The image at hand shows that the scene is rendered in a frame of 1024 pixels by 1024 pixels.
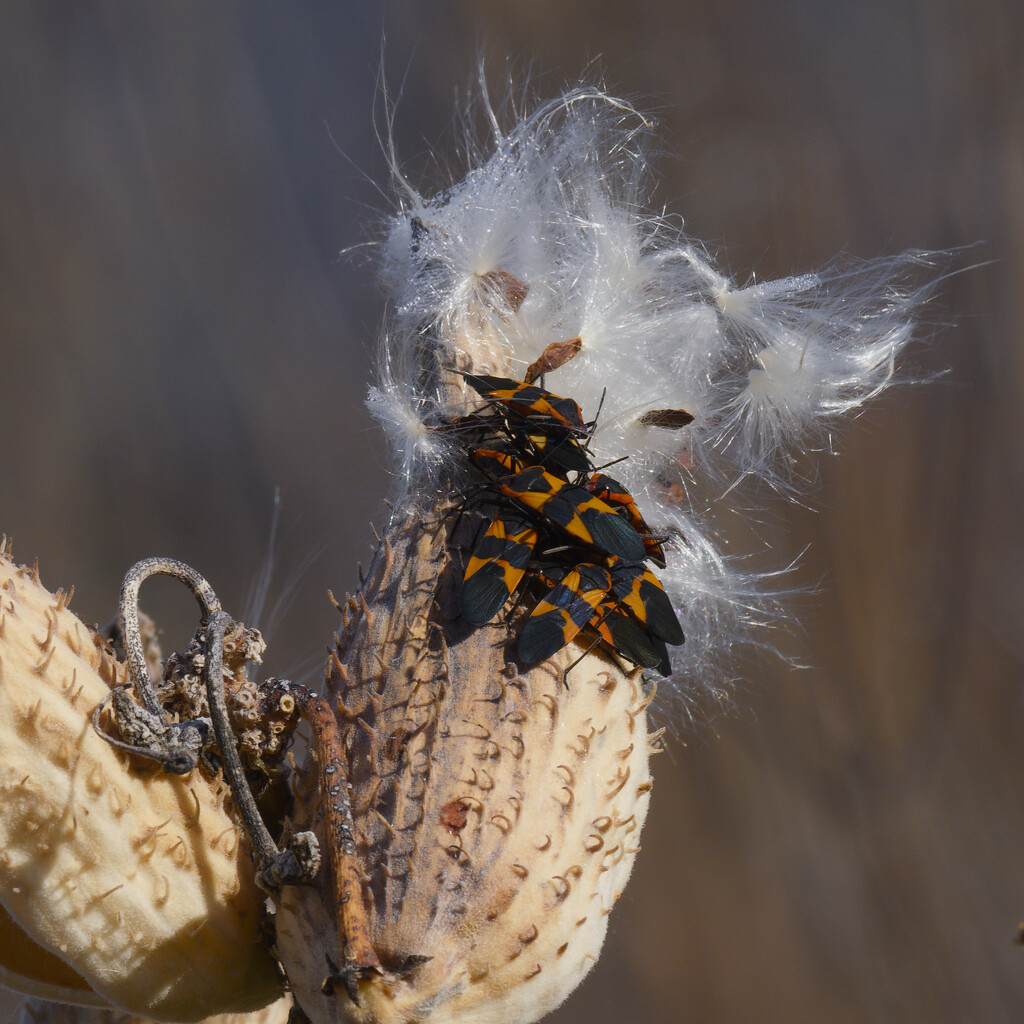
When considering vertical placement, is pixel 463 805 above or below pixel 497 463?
below

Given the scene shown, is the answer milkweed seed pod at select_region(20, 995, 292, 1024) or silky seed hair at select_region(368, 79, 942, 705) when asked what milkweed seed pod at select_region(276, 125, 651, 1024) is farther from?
milkweed seed pod at select_region(20, 995, 292, 1024)

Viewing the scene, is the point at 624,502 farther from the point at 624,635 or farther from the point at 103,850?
the point at 103,850

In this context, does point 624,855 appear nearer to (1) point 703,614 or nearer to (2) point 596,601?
(2) point 596,601

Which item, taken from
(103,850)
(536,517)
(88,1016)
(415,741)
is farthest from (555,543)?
(88,1016)

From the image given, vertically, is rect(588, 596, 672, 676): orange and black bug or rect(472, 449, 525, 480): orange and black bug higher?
rect(472, 449, 525, 480): orange and black bug

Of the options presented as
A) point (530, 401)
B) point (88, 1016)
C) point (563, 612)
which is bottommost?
point (88, 1016)

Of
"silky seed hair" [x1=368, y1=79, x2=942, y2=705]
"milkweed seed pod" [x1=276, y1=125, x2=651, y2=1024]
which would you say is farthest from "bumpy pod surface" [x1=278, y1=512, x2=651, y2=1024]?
"silky seed hair" [x1=368, y1=79, x2=942, y2=705]
